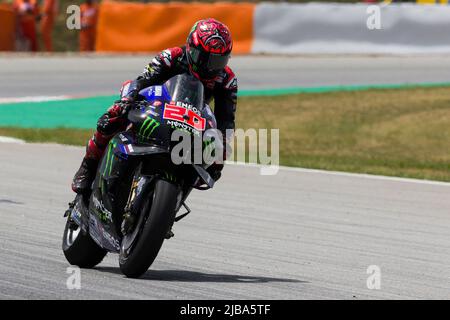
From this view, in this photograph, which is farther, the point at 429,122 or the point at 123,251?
the point at 429,122

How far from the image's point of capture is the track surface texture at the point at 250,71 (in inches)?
798

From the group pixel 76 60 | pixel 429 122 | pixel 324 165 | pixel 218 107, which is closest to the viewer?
pixel 218 107

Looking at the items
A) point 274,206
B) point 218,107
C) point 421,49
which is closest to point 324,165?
point 274,206

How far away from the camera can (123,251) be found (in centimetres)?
659

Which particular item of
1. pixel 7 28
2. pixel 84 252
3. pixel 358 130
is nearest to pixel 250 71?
pixel 7 28

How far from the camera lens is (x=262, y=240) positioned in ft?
28.0

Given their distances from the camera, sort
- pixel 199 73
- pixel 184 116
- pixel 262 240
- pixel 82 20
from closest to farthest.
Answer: pixel 184 116 → pixel 199 73 → pixel 262 240 → pixel 82 20

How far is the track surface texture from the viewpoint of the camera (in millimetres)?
20281

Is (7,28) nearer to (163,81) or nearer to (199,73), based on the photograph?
(163,81)

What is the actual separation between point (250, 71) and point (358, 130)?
6349 millimetres

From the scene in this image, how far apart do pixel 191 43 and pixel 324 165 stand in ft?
21.8

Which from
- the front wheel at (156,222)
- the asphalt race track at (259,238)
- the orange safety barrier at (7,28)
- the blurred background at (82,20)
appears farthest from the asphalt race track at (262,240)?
the orange safety barrier at (7,28)

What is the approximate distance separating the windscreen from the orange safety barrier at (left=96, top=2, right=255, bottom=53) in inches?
668
